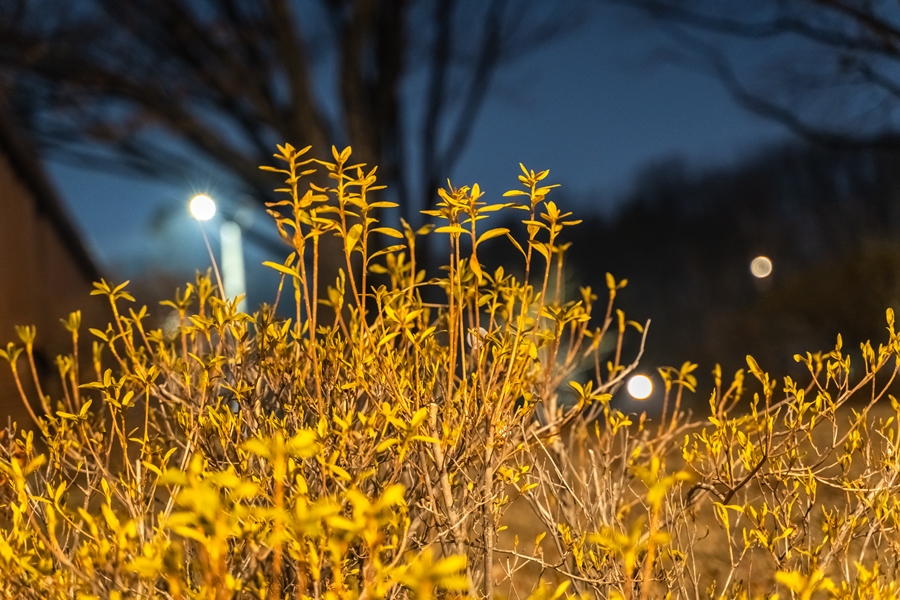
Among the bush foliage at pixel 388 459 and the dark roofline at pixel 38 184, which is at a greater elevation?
the dark roofline at pixel 38 184

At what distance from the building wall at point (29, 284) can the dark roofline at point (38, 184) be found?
0.01m

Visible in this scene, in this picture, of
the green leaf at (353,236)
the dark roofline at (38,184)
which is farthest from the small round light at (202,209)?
the dark roofline at (38,184)

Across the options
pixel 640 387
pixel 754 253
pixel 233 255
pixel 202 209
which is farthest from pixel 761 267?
pixel 202 209

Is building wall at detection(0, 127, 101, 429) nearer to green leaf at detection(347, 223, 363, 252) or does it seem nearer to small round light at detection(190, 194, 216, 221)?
small round light at detection(190, 194, 216, 221)

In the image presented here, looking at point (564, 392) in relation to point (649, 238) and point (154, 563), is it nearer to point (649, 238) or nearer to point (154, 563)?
point (154, 563)

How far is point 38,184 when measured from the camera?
434 centimetres

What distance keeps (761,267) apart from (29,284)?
6.56m

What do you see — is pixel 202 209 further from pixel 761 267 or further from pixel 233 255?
pixel 761 267

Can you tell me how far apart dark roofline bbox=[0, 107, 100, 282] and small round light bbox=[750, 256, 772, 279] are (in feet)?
21.4

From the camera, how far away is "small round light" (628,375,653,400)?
6.87ft

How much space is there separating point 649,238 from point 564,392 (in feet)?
14.3

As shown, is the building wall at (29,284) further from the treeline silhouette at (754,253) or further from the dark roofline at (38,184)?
the treeline silhouette at (754,253)

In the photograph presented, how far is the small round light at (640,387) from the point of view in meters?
2.09

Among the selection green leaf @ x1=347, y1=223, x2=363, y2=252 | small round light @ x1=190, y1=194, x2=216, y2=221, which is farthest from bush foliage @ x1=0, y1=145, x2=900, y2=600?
small round light @ x1=190, y1=194, x2=216, y2=221
